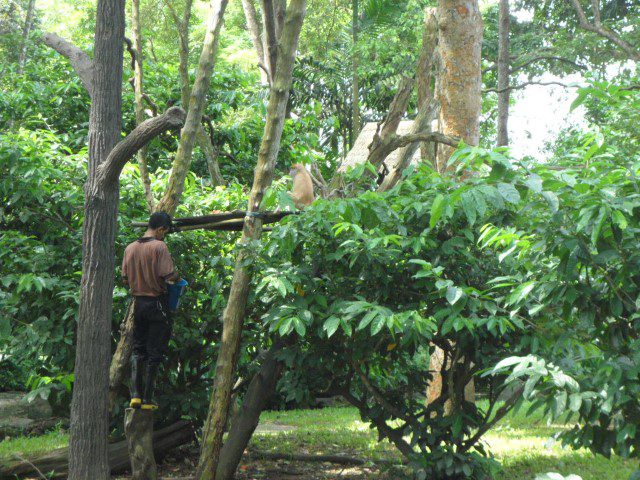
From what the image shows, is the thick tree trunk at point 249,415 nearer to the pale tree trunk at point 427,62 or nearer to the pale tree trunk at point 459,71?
the pale tree trunk at point 427,62

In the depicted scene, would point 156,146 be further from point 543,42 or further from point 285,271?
point 543,42

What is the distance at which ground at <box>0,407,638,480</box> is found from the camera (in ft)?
24.4

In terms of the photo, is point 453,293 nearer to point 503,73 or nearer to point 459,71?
point 459,71

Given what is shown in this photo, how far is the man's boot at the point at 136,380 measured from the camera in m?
6.65

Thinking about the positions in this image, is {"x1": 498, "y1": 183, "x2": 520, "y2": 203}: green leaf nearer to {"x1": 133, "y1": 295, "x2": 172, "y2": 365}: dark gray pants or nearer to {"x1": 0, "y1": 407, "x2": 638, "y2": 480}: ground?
{"x1": 0, "y1": 407, "x2": 638, "y2": 480}: ground

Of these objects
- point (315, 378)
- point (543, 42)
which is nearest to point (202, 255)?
point (315, 378)

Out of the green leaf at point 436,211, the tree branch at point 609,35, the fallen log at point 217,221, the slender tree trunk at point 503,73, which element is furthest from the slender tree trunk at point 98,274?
the tree branch at point 609,35

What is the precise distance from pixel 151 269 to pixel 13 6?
28.5 meters

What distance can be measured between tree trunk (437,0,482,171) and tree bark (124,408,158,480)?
530cm

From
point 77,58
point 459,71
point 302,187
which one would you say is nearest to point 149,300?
point 302,187

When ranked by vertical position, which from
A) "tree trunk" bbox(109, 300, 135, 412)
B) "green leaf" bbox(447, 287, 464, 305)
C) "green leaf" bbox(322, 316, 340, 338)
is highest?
"green leaf" bbox(447, 287, 464, 305)

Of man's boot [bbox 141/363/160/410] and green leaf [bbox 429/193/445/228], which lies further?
man's boot [bbox 141/363/160/410]

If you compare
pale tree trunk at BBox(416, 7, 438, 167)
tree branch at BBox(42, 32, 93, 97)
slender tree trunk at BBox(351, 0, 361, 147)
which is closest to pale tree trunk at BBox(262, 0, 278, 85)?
tree branch at BBox(42, 32, 93, 97)

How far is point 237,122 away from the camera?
11125 millimetres
